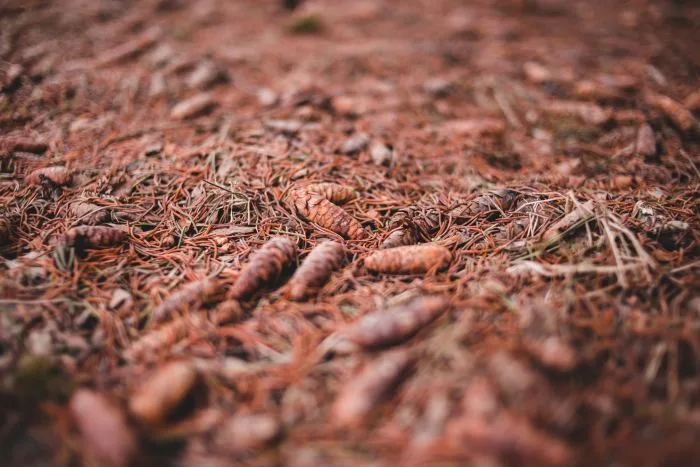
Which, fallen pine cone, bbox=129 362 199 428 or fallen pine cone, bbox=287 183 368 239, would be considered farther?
fallen pine cone, bbox=287 183 368 239

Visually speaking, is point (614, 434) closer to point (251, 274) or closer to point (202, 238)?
point (251, 274)

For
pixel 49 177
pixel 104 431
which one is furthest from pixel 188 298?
pixel 49 177

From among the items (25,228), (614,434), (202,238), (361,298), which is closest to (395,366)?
(361,298)

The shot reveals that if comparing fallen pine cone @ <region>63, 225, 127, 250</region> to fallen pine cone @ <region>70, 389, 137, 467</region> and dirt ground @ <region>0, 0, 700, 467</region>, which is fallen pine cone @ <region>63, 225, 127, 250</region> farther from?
fallen pine cone @ <region>70, 389, 137, 467</region>

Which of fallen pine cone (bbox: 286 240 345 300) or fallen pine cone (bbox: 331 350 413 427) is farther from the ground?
fallen pine cone (bbox: 286 240 345 300)

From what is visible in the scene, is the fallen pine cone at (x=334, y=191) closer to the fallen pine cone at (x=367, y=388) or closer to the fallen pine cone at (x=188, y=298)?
the fallen pine cone at (x=188, y=298)

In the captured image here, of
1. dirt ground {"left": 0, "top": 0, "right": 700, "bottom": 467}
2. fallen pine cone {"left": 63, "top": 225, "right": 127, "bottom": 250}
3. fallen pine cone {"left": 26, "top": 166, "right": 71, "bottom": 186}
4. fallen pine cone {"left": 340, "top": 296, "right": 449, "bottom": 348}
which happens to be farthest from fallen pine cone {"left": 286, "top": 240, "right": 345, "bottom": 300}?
fallen pine cone {"left": 26, "top": 166, "right": 71, "bottom": 186}
